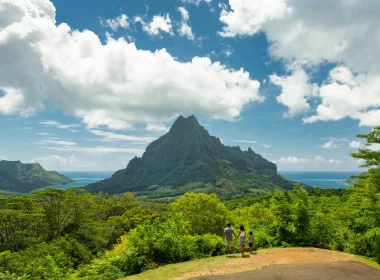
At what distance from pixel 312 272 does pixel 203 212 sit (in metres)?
29.0

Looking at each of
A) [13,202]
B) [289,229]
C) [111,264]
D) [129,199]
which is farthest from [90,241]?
[129,199]

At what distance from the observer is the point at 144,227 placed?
18500mm

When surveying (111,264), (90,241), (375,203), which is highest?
(375,203)

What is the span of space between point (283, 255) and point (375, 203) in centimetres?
785

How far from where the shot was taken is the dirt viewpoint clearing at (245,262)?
1469 centimetres

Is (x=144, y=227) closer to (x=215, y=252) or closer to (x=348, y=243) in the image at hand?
(x=215, y=252)

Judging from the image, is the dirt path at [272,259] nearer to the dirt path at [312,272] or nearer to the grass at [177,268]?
the grass at [177,268]

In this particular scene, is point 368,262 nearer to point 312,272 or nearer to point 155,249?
point 312,272

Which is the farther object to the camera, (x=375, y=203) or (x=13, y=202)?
(x=13, y=202)

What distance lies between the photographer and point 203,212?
42812 millimetres

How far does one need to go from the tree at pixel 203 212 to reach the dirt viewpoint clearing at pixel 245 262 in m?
22.9

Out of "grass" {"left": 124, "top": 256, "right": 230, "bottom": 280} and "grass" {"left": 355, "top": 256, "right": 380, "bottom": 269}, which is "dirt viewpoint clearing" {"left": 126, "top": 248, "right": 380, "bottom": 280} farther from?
"grass" {"left": 355, "top": 256, "right": 380, "bottom": 269}

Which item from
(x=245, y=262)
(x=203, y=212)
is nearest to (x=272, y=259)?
(x=245, y=262)

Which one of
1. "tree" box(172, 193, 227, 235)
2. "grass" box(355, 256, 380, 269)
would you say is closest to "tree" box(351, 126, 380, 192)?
"grass" box(355, 256, 380, 269)
